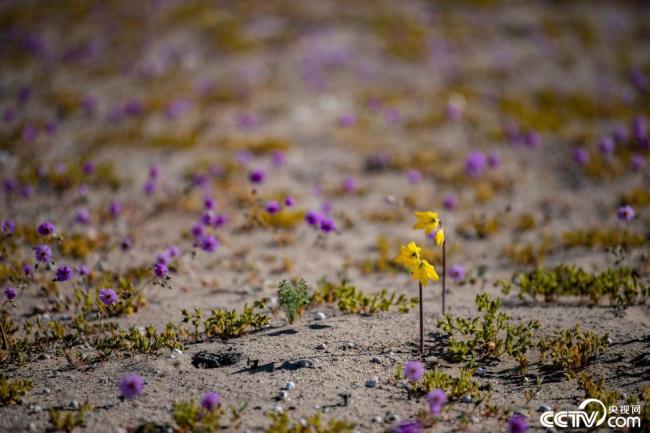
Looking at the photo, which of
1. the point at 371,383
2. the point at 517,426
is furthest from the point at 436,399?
the point at 371,383

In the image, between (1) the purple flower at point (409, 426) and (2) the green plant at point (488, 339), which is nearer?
(1) the purple flower at point (409, 426)

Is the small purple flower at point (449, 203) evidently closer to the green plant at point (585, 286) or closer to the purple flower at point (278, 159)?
the green plant at point (585, 286)

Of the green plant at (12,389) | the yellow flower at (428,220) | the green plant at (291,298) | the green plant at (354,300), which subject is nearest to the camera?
the green plant at (12,389)

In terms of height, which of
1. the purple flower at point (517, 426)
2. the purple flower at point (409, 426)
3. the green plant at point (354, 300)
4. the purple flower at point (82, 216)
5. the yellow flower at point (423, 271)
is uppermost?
the purple flower at point (82, 216)

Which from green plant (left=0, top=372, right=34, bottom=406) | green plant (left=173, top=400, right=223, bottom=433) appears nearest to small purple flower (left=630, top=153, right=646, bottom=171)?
green plant (left=173, top=400, right=223, bottom=433)

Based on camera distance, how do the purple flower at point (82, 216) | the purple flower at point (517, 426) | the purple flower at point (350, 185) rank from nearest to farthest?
the purple flower at point (517, 426)
the purple flower at point (82, 216)
the purple flower at point (350, 185)

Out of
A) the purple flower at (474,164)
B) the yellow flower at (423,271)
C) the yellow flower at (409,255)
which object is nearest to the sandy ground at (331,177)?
the purple flower at (474,164)

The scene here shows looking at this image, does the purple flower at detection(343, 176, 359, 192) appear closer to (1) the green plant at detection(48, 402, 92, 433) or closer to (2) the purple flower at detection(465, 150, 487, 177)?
(2) the purple flower at detection(465, 150, 487, 177)
